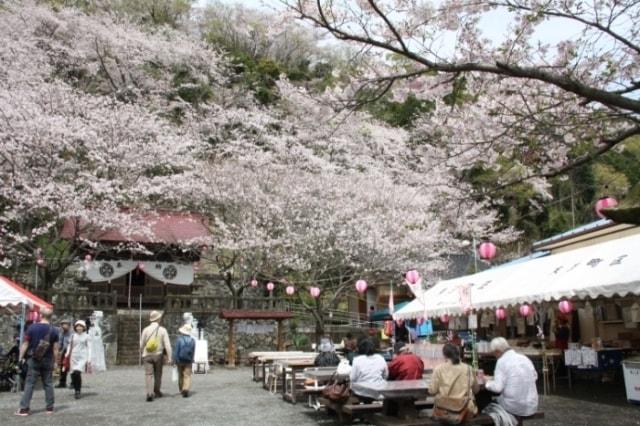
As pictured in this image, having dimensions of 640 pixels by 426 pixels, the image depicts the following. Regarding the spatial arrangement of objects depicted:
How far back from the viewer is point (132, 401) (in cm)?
1064

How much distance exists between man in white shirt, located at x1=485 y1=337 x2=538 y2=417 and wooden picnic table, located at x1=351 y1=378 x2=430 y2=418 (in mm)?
899

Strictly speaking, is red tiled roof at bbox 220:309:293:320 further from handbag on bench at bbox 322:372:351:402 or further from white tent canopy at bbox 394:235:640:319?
handbag on bench at bbox 322:372:351:402

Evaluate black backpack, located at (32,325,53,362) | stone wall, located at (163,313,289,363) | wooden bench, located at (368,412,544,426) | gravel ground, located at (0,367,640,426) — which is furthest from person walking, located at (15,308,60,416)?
stone wall, located at (163,313,289,363)

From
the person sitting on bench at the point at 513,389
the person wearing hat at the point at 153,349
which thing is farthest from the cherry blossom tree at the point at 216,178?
the person sitting on bench at the point at 513,389

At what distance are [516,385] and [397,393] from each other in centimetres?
134

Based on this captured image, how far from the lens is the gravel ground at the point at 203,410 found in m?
8.38

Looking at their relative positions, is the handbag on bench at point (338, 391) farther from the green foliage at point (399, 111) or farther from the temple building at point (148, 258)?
the green foliage at point (399, 111)

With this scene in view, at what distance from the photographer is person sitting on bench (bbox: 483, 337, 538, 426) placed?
5.96 m

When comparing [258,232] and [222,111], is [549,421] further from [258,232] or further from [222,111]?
[222,111]

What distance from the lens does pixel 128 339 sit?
2081cm

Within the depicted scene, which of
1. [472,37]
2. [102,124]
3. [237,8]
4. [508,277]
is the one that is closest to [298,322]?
[102,124]

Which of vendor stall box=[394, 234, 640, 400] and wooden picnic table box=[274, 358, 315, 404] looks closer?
vendor stall box=[394, 234, 640, 400]

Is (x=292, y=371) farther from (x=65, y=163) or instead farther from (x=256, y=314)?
(x=65, y=163)

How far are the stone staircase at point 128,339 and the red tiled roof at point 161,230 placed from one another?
10.7 ft
